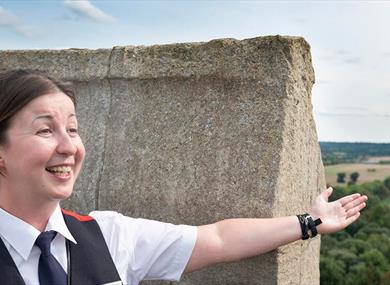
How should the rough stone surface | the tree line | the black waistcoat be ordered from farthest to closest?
the tree line → the rough stone surface → the black waistcoat

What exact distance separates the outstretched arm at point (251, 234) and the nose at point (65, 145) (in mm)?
606

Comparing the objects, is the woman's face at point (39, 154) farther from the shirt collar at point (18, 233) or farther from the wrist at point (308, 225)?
the wrist at point (308, 225)

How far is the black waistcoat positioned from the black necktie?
0.13ft

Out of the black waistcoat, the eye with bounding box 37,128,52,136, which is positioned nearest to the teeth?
the eye with bounding box 37,128,52,136

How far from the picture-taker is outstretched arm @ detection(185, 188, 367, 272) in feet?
7.15

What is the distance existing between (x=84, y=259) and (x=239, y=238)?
0.61m

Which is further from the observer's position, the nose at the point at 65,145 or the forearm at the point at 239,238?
the forearm at the point at 239,238

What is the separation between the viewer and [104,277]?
1.93 meters

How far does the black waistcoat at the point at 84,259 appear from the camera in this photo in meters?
1.80

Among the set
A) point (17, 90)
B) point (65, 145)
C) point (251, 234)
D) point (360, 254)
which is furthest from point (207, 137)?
point (360, 254)

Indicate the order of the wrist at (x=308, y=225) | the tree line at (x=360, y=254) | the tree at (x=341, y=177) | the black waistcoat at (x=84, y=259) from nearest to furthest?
the black waistcoat at (x=84, y=259), the wrist at (x=308, y=225), the tree line at (x=360, y=254), the tree at (x=341, y=177)

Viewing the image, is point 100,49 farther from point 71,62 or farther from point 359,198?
point 359,198

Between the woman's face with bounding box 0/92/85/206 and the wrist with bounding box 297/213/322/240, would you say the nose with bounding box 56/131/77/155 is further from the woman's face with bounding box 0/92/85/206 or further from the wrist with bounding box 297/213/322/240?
the wrist with bounding box 297/213/322/240

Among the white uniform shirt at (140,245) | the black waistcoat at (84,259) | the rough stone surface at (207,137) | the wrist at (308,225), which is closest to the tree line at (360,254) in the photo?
the rough stone surface at (207,137)
